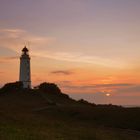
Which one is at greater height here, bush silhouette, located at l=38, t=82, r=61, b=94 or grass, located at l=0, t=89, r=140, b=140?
bush silhouette, located at l=38, t=82, r=61, b=94

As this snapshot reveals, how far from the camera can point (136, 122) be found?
46906 millimetres

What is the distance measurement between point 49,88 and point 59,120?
46.9 metres

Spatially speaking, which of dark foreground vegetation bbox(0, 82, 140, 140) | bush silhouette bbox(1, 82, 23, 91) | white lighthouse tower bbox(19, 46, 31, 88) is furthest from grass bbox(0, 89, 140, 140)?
white lighthouse tower bbox(19, 46, 31, 88)

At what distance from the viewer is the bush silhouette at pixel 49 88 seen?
94625 mm

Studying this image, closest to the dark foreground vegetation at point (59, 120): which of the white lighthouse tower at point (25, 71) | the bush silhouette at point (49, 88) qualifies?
the bush silhouette at point (49, 88)

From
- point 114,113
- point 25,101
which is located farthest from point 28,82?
point 114,113

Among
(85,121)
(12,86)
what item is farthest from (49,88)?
(85,121)

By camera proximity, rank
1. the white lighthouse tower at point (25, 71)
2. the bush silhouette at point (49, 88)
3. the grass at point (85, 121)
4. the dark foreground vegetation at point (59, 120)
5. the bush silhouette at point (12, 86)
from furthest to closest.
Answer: the white lighthouse tower at point (25, 71)
the bush silhouette at point (49, 88)
the bush silhouette at point (12, 86)
the grass at point (85, 121)
the dark foreground vegetation at point (59, 120)

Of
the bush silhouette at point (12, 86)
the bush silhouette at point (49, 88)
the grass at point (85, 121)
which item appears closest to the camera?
the grass at point (85, 121)

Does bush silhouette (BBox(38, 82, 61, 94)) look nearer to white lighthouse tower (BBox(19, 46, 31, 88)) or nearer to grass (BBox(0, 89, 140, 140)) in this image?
white lighthouse tower (BBox(19, 46, 31, 88))

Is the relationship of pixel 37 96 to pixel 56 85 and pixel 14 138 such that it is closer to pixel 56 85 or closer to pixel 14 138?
pixel 56 85

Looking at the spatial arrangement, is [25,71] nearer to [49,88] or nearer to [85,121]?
[49,88]

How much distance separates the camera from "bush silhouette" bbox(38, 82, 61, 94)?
9462cm

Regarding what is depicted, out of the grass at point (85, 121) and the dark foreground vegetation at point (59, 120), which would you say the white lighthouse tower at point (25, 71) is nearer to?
A: the dark foreground vegetation at point (59, 120)
